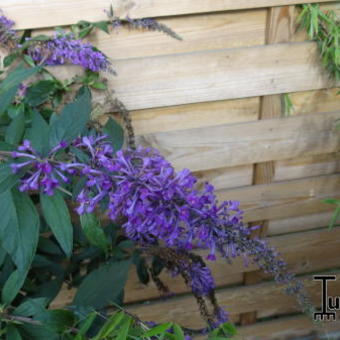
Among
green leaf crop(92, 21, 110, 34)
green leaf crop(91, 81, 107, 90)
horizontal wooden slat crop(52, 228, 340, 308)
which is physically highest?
green leaf crop(92, 21, 110, 34)

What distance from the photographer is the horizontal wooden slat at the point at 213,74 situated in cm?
134

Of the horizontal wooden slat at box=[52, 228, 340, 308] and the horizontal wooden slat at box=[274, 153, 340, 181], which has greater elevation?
the horizontal wooden slat at box=[274, 153, 340, 181]

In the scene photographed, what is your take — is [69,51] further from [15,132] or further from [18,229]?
[18,229]

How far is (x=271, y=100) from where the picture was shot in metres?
1.51

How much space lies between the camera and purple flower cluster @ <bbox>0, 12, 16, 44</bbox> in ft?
3.88

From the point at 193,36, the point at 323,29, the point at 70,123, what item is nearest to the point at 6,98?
the point at 70,123

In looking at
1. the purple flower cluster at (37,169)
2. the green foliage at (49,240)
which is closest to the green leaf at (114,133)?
the green foliage at (49,240)

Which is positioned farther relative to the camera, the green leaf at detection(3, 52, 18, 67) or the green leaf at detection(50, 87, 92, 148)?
the green leaf at detection(3, 52, 18, 67)

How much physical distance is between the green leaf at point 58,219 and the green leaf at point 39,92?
1.86ft

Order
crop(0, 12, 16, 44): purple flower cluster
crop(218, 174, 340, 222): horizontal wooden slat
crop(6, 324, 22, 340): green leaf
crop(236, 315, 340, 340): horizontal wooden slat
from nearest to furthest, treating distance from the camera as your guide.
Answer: crop(6, 324, 22, 340): green leaf → crop(0, 12, 16, 44): purple flower cluster → crop(218, 174, 340, 222): horizontal wooden slat → crop(236, 315, 340, 340): horizontal wooden slat

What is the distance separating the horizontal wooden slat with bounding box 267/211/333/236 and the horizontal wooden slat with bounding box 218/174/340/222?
0.15 ft

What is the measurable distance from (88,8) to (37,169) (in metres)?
0.70

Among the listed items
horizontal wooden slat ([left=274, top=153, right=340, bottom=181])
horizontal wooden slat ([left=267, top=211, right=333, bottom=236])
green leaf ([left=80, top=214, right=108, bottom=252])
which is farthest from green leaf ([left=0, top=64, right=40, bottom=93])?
horizontal wooden slat ([left=267, top=211, right=333, bottom=236])

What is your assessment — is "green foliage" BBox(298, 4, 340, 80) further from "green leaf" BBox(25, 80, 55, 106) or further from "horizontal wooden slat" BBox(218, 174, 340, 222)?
"green leaf" BBox(25, 80, 55, 106)
